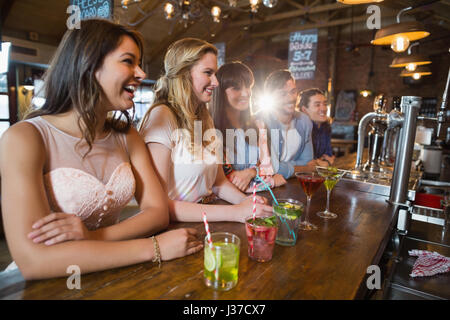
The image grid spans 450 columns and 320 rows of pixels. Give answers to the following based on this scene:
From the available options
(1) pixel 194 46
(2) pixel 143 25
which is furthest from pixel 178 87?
(2) pixel 143 25

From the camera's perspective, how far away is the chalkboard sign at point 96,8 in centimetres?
212

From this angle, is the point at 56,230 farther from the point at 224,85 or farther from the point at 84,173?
the point at 224,85

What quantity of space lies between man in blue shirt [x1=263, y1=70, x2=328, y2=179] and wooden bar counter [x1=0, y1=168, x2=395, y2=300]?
159 centimetres

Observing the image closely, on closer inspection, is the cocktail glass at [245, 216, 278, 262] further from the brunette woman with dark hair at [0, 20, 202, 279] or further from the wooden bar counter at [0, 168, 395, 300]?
the brunette woman with dark hair at [0, 20, 202, 279]

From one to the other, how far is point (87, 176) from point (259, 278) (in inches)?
29.6

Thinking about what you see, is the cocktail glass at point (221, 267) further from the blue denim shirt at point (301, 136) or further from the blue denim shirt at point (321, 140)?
the blue denim shirt at point (321, 140)

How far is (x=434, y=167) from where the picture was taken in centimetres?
411

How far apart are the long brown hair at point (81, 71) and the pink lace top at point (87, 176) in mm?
66

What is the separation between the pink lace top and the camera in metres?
1.08

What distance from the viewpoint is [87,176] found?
1.13 m

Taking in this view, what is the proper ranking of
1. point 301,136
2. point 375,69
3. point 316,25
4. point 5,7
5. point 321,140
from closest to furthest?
point 301,136 → point 321,140 → point 5,7 → point 316,25 → point 375,69

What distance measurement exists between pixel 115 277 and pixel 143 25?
29.0ft

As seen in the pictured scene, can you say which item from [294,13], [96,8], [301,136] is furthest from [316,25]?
[96,8]
